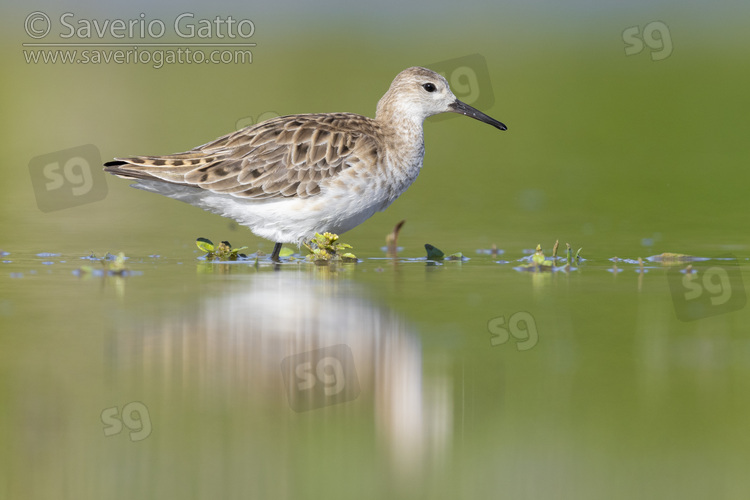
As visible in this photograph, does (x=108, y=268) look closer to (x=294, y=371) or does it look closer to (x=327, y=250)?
(x=327, y=250)

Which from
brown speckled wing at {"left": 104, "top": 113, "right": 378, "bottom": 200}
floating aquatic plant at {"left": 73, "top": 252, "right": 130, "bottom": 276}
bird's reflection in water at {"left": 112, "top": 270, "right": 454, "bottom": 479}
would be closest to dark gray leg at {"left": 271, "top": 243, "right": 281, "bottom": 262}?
brown speckled wing at {"left": 104, "top": 113, "right": 378, "bottom": 200}

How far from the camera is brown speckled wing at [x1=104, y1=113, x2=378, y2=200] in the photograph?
12.9 meters

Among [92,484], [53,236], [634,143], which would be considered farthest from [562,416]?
[634,143]

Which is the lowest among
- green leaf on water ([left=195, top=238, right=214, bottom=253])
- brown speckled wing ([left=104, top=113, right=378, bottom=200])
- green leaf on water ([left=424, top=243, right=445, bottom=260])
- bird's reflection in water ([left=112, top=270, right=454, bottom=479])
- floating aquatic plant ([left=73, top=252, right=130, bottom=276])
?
bird's reflection in water ([left=112, top=270, right=454, bottom=479])

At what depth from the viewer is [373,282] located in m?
11.5

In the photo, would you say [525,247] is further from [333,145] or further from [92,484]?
[92,484]

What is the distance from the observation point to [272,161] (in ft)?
43.1

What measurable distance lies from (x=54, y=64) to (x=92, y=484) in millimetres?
33236

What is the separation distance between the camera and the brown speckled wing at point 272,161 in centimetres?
1287

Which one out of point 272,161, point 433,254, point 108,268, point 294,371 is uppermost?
point 272,161

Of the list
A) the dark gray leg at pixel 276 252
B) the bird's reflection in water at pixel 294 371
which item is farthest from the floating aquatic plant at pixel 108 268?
the bird's reflection in water at pixel 294 371

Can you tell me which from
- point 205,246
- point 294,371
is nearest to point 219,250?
point 205,246

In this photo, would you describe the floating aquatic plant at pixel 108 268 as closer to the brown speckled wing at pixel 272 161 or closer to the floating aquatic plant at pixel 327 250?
the brown speckled wing at pixel 272 161

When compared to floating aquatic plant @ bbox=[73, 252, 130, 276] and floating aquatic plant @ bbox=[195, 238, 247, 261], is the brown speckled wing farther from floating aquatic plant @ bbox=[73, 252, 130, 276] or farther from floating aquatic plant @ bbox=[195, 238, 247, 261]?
floating aquatic plant @ bbox=[73, 252, 130, 276]
